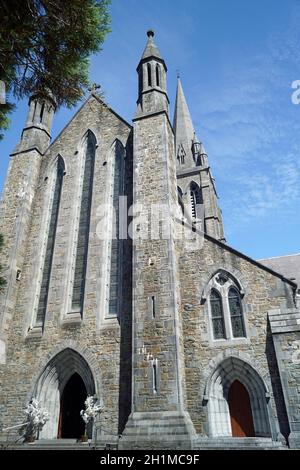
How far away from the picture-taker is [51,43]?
6.18m

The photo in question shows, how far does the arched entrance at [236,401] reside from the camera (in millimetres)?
9680

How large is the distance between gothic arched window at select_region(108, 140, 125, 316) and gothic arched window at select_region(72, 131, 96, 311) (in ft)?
3.65

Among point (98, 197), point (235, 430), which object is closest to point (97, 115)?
point (98, 197)

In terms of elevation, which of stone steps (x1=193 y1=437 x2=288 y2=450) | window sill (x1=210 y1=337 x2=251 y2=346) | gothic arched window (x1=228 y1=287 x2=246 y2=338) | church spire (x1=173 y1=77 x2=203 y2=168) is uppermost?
church spire (x1=173 y1=77 x2=203 y2=168)

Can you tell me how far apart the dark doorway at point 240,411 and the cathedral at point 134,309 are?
0.03 metres

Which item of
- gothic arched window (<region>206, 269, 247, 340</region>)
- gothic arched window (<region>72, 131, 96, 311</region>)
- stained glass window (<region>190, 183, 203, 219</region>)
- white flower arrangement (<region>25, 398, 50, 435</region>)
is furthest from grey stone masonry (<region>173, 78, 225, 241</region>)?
white flower arrangement (<region>25, 398, 50, 435</region>)

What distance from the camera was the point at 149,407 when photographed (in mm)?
9461

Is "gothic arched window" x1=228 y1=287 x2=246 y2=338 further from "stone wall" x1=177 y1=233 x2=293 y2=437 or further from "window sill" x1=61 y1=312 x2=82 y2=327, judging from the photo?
"window sill" x1=61 y1=312 x2=82 y2=327

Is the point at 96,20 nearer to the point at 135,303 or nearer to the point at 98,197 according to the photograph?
the point at 135,303

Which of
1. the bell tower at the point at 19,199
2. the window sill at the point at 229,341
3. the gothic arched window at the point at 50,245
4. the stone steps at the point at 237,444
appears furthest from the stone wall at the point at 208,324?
the bell tower at the point at 19,199

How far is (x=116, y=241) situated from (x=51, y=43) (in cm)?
800

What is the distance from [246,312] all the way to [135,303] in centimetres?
341

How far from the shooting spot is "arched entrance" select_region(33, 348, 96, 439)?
1135 centimetres

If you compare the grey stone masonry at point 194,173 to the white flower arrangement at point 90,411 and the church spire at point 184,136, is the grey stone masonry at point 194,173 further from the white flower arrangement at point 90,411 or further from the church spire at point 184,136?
the white flower arrangement at point 90,411
